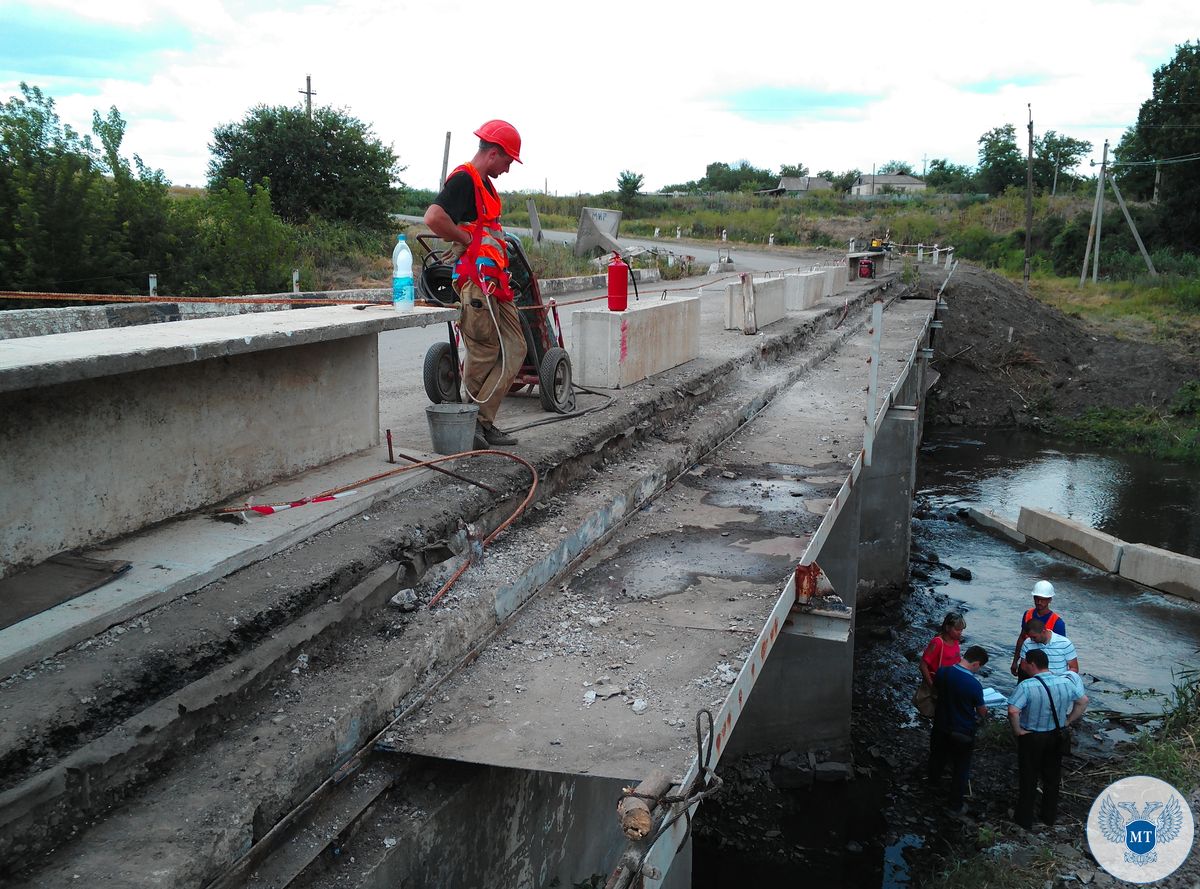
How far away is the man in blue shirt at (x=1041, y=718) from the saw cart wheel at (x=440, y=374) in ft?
16.9

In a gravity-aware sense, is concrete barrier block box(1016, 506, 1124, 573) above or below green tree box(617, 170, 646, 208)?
below

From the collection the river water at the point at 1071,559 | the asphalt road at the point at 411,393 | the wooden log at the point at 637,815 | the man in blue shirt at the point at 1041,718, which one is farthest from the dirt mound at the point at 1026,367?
the wooden log at the point at 637,815

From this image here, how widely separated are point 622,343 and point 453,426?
3.23 meters

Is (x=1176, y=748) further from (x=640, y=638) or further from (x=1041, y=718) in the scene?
(x=640, y=638)

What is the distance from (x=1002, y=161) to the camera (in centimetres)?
6344

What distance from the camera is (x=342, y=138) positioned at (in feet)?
87.6

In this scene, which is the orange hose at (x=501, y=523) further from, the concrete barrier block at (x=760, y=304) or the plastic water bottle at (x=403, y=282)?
the concrete barrier block at (x=760, y=304)

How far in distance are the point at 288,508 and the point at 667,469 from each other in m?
3.24

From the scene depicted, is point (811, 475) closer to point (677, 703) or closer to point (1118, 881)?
point (1118, 881)

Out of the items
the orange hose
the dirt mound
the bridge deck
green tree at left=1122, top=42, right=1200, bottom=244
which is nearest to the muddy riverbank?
the bridge deck

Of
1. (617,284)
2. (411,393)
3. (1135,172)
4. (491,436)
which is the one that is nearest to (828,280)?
(617,284)

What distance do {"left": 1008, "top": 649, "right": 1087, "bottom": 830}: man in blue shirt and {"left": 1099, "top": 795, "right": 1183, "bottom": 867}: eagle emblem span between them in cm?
48

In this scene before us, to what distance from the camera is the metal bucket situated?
576 centimetres

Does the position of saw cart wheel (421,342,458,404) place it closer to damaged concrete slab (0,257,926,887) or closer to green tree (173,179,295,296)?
damaged concrete slab (0,257,926,887)
